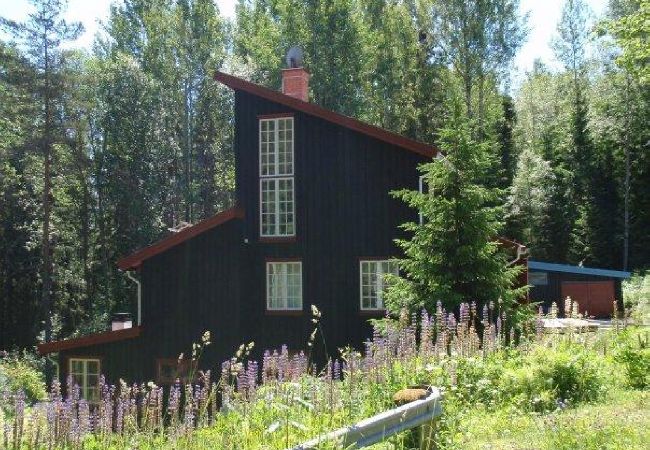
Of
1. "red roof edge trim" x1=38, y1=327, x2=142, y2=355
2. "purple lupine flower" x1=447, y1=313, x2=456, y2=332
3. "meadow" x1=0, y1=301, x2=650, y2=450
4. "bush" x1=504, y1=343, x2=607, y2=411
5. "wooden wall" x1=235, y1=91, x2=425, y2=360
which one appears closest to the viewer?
"meadow" x1=0, y1=301, x2=650, y2=450

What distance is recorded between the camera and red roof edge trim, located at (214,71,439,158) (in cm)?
2016

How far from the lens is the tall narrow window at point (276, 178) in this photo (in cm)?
2191

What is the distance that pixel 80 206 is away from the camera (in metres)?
43.7

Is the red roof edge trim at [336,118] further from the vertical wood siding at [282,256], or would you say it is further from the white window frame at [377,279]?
the white window frame at [377,279]

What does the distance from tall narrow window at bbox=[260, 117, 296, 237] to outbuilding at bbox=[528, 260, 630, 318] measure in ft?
66.9

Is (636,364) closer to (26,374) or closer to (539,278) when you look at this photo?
(26,374)

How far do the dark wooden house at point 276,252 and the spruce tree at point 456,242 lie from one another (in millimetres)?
4705

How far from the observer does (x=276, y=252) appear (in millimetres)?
21828

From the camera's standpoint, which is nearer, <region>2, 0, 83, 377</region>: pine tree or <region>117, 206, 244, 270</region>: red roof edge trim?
<region>117, 206, 244, 270</region>: red roof edge trim

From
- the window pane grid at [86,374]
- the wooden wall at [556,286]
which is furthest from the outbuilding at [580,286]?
the window pane grid at [86,374]

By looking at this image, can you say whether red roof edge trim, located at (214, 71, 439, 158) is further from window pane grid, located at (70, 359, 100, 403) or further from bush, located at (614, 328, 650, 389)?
bush, located at (614, 328, 650, 389)

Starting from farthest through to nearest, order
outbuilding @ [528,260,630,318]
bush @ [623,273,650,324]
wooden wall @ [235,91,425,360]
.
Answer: outbuilding @ [528,260,630,318] < bush @ [623,273,650,324] < wooden wall @ [235,91,425,360]

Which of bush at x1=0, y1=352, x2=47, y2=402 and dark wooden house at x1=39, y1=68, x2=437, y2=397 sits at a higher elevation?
dark wooden house at x1=39, y1=68, x2=437, y2=397

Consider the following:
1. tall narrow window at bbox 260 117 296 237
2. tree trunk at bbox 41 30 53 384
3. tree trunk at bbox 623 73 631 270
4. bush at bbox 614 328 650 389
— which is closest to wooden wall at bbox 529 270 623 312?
tree trunk at bbox 623 73 631 270
